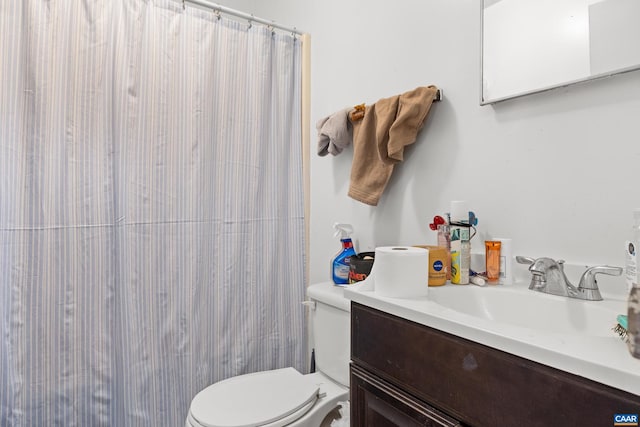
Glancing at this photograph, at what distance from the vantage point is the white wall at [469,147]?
32.9 inches

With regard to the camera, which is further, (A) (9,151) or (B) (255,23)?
(B) (255,23)

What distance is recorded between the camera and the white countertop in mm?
458

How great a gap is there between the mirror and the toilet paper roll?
542 mm

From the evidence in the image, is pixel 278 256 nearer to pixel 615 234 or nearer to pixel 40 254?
pixel 40 254

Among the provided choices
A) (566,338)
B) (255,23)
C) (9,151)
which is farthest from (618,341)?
(255,23)

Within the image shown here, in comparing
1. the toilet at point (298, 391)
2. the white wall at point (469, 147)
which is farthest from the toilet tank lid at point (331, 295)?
the white wall at point (469, 147)

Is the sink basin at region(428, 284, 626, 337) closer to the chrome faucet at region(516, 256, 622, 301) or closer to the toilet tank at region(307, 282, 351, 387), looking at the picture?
the chrome faucet at region(516, 256, 622, 301)

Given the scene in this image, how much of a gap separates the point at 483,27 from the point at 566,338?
0.88 m

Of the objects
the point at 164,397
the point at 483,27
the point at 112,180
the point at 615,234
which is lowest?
the point at 164,397

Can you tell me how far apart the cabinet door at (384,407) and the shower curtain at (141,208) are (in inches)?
31.2

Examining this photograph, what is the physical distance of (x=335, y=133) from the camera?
4.62 ft

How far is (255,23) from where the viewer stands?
1.67 meters

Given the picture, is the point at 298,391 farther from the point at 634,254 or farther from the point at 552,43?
the point at 552,43

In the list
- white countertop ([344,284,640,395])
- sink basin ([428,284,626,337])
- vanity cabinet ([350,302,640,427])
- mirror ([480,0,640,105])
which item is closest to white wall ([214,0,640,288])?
mirror ([480,0,640,105])
